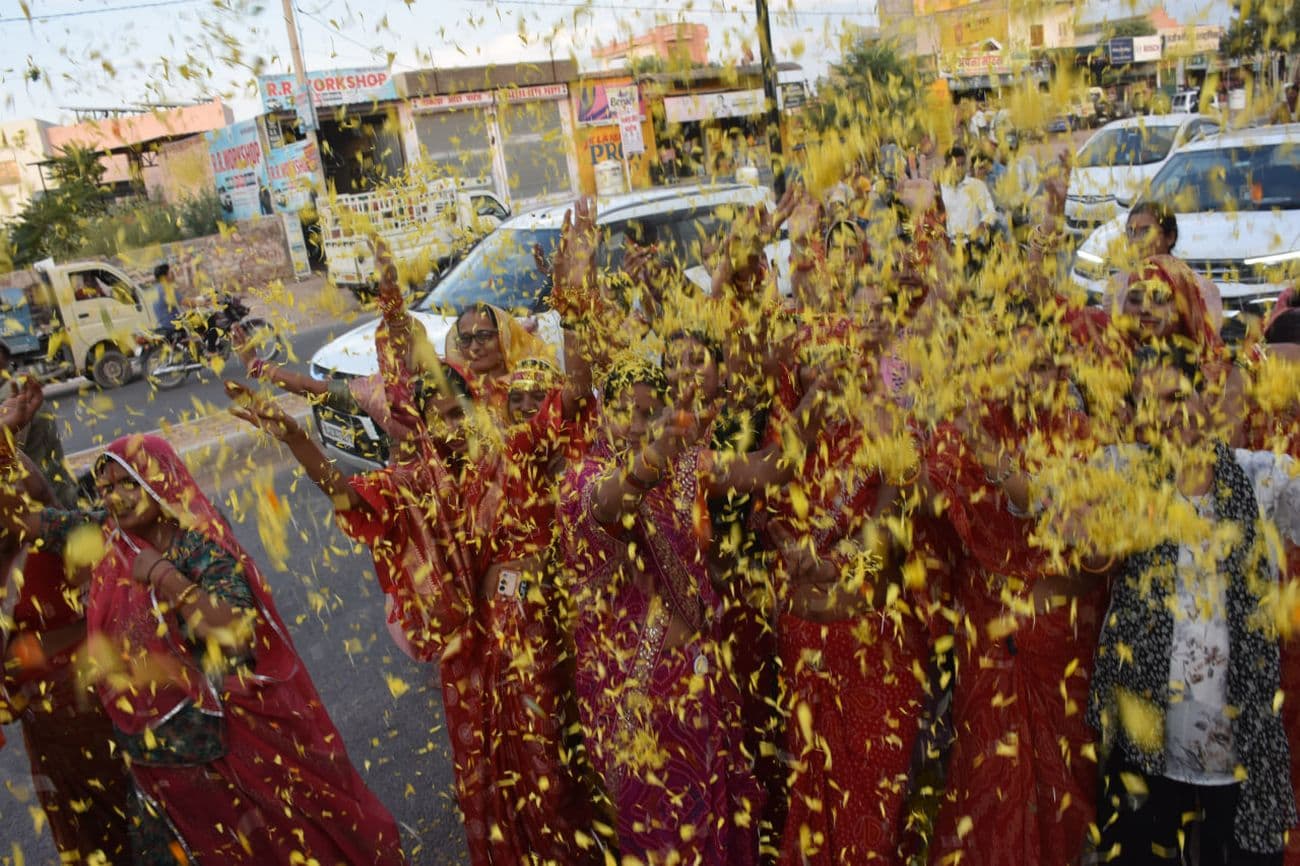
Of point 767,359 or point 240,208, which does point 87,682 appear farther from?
point 240,208

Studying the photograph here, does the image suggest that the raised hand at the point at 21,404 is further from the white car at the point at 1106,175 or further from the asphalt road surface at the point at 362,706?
the white car at the point at 1106,175

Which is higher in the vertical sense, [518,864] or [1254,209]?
[1254,209]

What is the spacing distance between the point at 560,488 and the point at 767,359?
79 cm

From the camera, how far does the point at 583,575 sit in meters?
2.78

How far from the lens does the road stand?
10.3 metres

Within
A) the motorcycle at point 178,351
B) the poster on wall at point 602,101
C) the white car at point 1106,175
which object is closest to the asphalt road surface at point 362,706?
the white car at point 1106,175

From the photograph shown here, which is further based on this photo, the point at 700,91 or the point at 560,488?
the point at 700,91

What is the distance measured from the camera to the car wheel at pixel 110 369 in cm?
1293

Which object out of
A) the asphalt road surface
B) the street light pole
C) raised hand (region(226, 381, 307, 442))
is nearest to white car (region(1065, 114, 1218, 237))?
the street light pole

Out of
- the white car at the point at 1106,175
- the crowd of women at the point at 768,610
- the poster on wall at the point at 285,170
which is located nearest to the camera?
the crowd of women at the point at 768,610

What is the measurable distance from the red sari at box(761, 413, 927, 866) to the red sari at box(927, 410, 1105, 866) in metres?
0.19

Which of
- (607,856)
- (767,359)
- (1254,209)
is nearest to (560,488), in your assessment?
(767,359)

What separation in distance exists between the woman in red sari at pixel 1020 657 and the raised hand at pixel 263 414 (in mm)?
1770

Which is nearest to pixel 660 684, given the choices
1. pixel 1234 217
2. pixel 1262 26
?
pixel 1262 26
